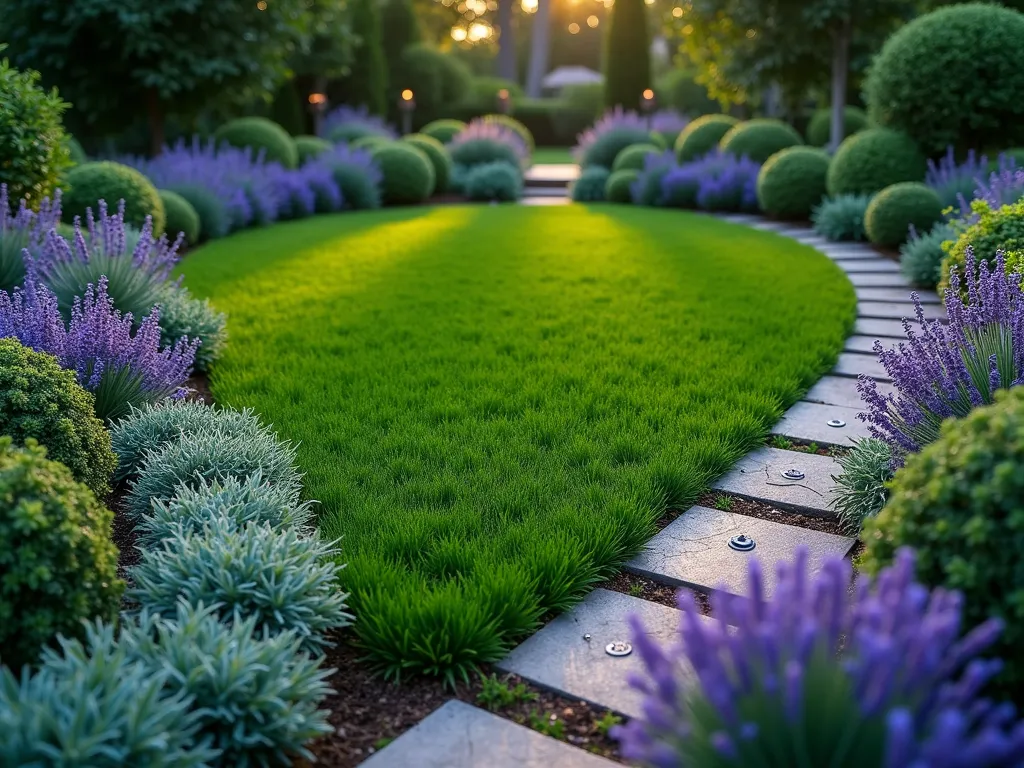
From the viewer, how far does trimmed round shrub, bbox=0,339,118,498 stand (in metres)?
2.83

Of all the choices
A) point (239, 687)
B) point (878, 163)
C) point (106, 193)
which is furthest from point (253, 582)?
point (878, 163)

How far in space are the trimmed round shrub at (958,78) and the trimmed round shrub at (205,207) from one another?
26.1 ft

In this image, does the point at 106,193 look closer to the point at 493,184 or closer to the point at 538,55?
the point at 493,184

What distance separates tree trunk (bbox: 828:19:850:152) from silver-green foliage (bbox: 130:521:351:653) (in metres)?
12.9

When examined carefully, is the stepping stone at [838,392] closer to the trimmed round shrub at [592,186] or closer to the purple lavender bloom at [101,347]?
the purple lavender bloom at [101,347]

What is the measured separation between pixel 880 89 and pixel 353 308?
700 centimetres

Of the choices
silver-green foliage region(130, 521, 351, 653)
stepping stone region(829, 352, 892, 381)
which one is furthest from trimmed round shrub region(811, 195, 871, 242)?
silver-green foliage region(130, 521, 351, 653)

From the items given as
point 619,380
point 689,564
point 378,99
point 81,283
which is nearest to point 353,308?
point 81,283

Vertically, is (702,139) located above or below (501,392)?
above

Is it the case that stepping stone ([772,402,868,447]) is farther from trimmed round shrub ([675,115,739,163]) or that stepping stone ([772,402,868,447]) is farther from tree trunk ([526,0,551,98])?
tree trunk ([526,0,551,98])

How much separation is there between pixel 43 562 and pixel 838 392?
399 centimetres

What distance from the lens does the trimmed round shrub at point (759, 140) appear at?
507 inches

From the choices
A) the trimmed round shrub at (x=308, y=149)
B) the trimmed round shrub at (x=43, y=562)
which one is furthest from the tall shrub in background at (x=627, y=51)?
the trimmed round shrub at (x=43, y=562)

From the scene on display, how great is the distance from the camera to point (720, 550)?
3.06 metres
